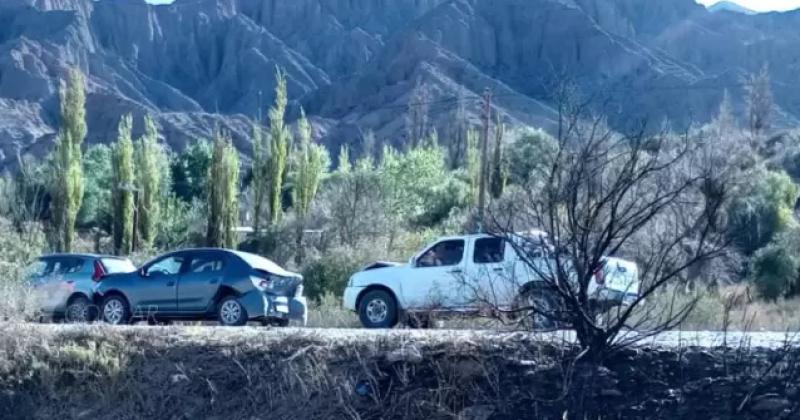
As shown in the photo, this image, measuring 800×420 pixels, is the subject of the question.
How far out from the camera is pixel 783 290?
101ft

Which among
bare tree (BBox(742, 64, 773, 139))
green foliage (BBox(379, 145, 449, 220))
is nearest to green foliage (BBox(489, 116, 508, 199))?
green foliage (BBox(379, 145, 449, 220))

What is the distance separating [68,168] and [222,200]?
19.8 feet

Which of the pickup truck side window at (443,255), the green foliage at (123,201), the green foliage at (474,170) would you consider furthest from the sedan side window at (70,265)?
the green foliage at (474,170)

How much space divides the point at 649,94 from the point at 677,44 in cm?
5306

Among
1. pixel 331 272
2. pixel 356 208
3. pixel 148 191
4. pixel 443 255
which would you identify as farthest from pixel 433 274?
pixel 148 191

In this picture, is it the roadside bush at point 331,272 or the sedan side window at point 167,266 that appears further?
the roadside bush at point 331,272

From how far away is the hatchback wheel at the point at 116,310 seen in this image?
70.2 feet

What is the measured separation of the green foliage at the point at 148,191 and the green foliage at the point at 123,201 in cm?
45

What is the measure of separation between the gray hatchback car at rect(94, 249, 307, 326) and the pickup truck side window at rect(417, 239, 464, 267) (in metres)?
2.60

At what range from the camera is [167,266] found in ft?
70.4

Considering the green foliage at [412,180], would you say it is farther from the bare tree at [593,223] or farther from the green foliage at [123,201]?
the bare tree at [593,223]

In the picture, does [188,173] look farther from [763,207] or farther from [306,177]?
[763,207]

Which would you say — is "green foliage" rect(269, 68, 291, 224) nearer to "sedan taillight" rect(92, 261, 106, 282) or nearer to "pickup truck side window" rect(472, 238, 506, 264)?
"sedan taillight" rect(92, 261, 106, 282)

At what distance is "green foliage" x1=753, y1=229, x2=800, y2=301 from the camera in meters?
30.5
